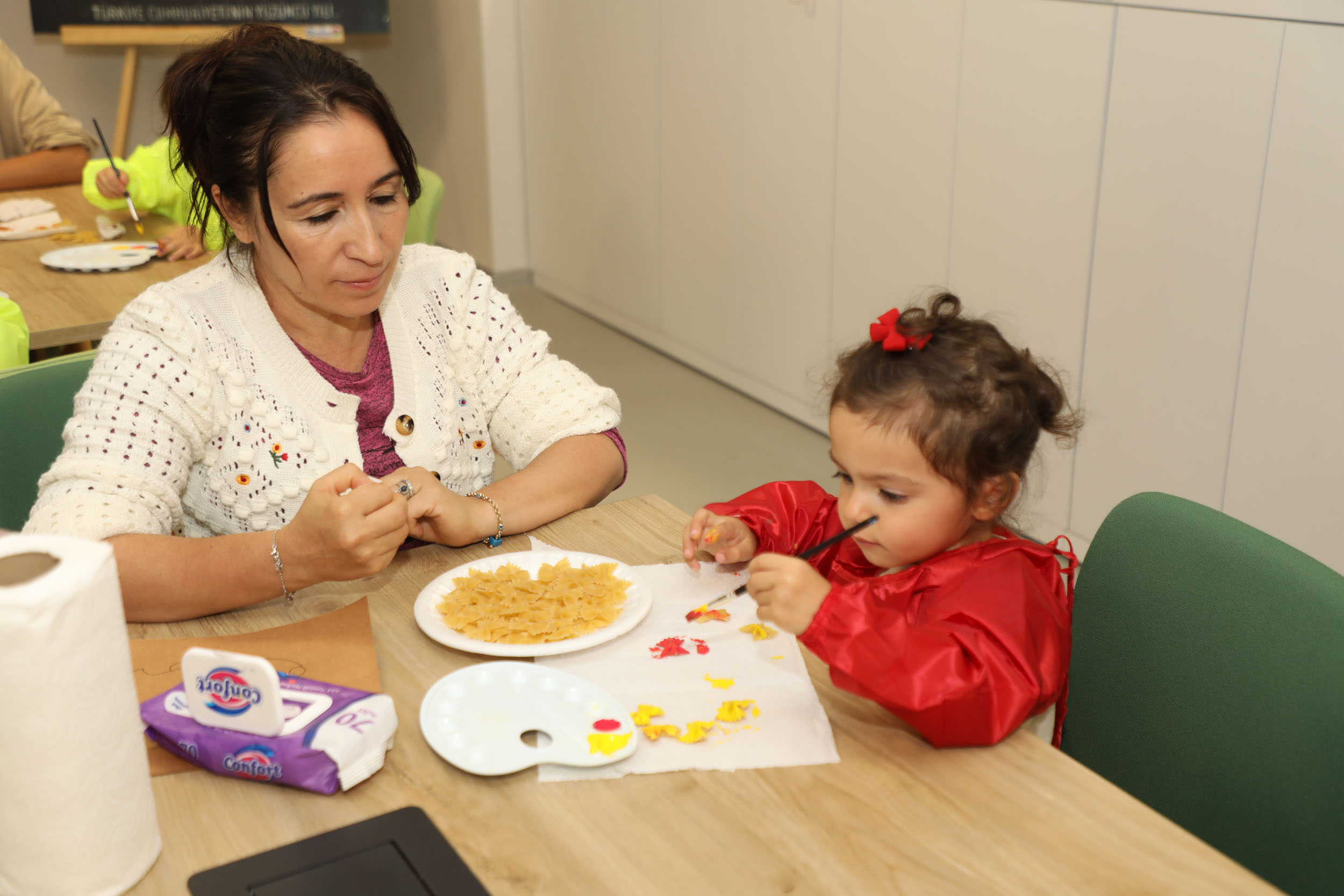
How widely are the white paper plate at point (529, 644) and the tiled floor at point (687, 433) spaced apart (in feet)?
5.69

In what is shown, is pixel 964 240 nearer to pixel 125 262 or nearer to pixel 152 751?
pixel 125 262

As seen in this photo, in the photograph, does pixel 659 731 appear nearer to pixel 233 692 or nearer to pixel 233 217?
pixel 233 692

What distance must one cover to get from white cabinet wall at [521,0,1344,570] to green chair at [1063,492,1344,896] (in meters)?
0.65

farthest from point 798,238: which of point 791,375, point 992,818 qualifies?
point 992,818

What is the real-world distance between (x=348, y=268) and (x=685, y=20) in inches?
113

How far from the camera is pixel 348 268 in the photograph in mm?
1348

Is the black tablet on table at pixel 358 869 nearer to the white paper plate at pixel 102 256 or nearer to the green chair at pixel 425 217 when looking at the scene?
the white paper plate at pixel 102 256

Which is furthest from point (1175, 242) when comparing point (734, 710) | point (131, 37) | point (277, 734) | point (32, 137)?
point (131, 37)

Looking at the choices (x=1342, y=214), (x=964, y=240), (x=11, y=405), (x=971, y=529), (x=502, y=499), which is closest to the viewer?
(x=971, y=529)

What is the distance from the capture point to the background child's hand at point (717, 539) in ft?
4.17

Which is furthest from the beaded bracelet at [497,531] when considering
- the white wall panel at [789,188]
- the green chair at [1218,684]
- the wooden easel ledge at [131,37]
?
the wooden easel ledge at [131,37]

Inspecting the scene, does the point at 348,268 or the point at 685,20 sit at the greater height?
the point at 685,20

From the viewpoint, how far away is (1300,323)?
2182 millimetres

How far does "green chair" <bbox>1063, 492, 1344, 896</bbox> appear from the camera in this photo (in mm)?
954
